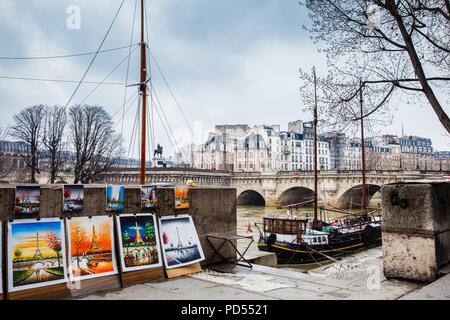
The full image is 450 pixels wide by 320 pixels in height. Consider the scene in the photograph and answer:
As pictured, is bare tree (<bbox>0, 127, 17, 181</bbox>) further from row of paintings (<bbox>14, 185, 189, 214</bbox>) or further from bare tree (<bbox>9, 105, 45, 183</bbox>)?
row of paintings (<bbox>14, 185, 189, 214</bbox>)

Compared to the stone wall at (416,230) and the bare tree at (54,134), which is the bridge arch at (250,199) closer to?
the bare tree at (54,134)

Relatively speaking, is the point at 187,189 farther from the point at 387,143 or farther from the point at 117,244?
the point at 387,143

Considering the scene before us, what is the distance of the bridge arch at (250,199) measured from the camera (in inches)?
2440

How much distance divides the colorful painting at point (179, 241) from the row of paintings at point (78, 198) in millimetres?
301

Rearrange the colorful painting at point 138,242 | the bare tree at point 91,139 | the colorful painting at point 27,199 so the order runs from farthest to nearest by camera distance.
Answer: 1. the bare tree at point 91,139
2. the colorful painting at point 138,242
3. the colorful painting at point 27,199

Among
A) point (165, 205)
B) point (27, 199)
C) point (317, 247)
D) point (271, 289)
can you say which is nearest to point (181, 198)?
point (165, 205)

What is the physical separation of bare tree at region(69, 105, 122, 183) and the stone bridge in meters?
3.98

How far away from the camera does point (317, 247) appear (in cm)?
1983

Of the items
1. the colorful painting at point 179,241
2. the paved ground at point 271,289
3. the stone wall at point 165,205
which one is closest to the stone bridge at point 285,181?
the stone wall at point 165,205

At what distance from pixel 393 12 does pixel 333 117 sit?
8.67 ft

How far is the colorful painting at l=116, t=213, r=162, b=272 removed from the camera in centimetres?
519

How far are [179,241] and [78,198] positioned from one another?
6.16ft
